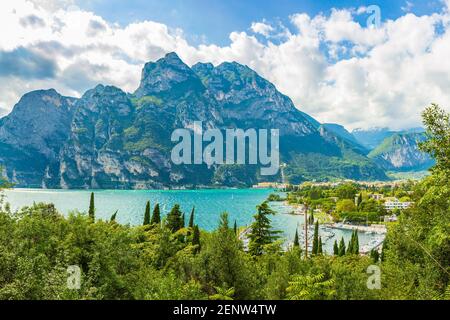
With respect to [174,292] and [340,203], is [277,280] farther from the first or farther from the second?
[340,203]

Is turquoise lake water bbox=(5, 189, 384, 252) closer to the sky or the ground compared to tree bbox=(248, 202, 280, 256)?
closer to the ground

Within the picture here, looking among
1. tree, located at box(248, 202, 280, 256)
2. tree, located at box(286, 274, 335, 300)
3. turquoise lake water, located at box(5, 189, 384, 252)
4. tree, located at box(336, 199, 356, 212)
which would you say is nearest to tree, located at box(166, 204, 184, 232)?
turquoise lake water, located at box(5, 189, 384, 252)

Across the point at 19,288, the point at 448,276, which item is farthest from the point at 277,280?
the point at 448,276

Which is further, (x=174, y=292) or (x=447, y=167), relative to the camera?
(x=447, y=167)

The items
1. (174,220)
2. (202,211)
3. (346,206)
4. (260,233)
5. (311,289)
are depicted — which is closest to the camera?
(311,289)

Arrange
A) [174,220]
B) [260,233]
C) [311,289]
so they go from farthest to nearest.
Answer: [174,220]
[260,233]
[311,289]

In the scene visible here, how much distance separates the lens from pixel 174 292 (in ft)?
24.7

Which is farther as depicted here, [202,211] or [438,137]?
[202,211]

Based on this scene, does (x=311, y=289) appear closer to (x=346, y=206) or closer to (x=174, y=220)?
(x=174, y=220)

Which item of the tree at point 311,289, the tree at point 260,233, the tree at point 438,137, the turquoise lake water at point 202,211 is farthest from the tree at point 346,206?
the tree at point 311,289

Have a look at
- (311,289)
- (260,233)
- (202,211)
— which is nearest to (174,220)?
(260,233)

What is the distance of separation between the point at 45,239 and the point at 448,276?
52.0ft

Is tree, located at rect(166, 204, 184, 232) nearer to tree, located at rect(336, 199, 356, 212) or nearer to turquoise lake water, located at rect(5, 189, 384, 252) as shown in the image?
turquoise lake water, located at rect(5, 189, 384, 252)

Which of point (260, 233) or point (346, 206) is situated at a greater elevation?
point (260, 233)
